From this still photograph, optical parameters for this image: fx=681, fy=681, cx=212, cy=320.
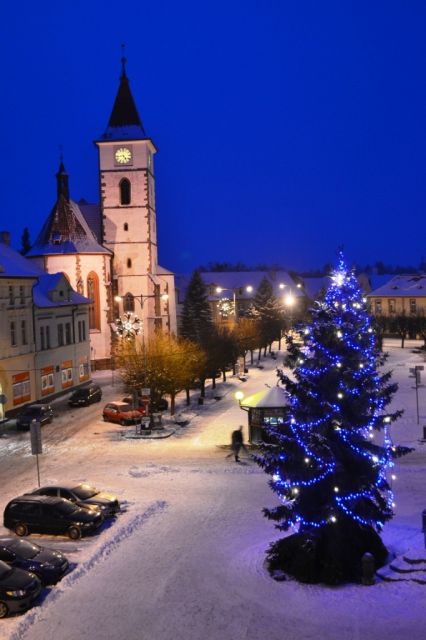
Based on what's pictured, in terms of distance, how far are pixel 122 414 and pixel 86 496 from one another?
1499 centimetres

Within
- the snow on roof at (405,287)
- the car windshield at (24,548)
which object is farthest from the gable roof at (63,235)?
the snow on roof at (405,287)

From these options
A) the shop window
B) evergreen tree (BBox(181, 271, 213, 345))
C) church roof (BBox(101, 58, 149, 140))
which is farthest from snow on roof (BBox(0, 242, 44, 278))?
evergreen tree (BBox(181, 271, 213, 345))

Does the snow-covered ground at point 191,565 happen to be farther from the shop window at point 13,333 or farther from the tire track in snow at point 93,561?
the shop window at point 13,333

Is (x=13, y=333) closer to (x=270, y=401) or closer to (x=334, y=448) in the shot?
(x=270, y=401)

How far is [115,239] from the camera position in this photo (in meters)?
64.0

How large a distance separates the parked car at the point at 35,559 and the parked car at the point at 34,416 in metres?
18.6

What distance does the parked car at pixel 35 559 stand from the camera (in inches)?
613

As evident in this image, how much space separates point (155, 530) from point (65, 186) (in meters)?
48.4

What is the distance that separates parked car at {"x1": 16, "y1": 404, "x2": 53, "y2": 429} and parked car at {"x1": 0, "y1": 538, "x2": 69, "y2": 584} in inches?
734

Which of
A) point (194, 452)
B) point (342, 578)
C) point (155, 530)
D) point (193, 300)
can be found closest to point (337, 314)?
point (342, 578)

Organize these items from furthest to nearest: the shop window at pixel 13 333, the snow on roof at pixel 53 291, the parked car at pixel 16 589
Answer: the snow on roof at pixel 53 291 < the shop window at pixel 13 333 < the parked car at pixel 16 589

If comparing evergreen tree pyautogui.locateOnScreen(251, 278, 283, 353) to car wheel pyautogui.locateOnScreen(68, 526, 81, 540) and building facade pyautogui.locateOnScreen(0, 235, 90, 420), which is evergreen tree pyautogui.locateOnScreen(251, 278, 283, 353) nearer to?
building facade pyautogui.locateOnScreen(0, 235, 90, 420)

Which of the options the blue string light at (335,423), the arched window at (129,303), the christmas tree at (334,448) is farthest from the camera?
the arched window at (129,303)

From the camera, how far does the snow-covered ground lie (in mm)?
13328
